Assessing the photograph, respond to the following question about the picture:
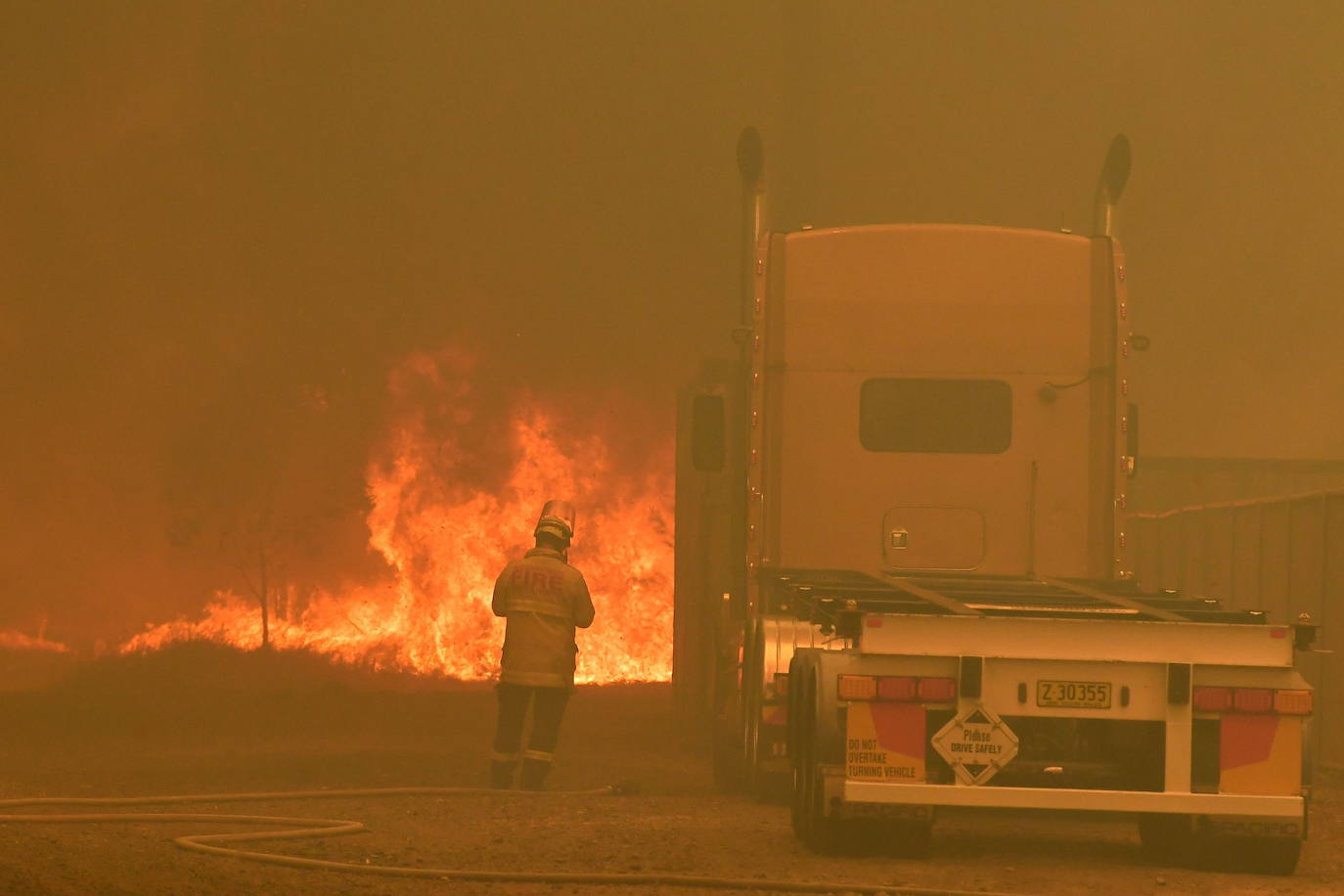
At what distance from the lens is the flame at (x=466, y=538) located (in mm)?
31203

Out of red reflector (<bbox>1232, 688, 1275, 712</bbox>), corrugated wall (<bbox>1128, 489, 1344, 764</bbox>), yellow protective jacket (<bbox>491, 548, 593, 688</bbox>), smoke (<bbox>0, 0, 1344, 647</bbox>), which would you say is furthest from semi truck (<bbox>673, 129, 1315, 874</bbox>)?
smoke (<bbox>0, 0, 1344, 647</bbox>)

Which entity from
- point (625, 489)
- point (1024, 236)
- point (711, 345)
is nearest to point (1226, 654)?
point (1024, 236)

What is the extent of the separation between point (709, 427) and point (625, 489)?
21208 mm

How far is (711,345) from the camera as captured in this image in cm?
3697

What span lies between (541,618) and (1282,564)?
6581mm

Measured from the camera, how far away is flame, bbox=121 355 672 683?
1228 inches

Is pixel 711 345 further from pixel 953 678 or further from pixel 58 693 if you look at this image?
pixel 953 678

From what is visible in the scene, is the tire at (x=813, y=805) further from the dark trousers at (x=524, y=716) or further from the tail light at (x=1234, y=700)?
the dark trousers at (x=524, y=716)

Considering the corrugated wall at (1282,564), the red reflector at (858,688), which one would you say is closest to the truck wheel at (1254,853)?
the red reflector at (858,688)

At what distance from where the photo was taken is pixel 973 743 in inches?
311

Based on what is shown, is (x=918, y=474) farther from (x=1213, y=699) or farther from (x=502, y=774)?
(x=1213, y=699)

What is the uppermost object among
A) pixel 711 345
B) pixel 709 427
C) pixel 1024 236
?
pixel 711 345

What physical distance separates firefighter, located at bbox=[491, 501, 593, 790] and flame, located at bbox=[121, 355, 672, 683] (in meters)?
17.8

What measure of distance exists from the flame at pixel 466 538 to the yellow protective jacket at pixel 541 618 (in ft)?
58.5
